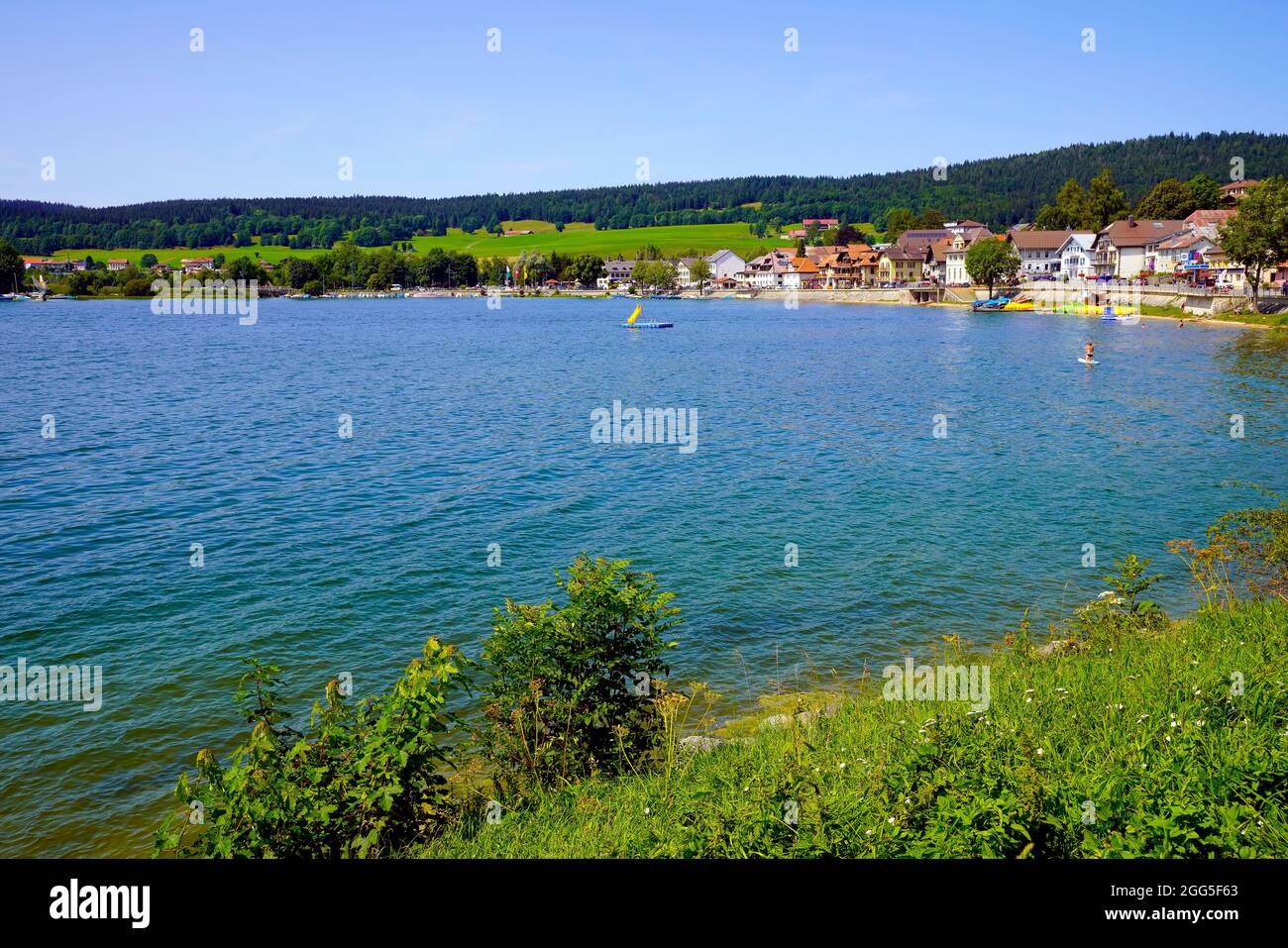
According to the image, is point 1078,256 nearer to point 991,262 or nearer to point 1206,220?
point 1206,220

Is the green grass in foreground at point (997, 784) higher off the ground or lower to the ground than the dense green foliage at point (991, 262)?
lower

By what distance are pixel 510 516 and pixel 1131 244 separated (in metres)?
154

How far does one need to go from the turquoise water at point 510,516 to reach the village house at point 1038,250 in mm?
114833

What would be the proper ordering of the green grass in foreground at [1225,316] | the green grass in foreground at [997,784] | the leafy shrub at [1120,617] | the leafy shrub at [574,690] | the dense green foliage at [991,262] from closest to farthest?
the green grass in foreground at [997,784], the leafy shrub at [574,690], the leafy shrub at [1120,617], the green grass in foreground at [1225,316], the dense green foliage at [991,262]

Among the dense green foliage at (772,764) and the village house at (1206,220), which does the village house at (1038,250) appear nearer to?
the village house at (1206,220)

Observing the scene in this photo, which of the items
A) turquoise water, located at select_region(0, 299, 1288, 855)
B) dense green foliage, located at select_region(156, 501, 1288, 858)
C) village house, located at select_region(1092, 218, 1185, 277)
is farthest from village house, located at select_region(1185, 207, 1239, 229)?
dense green foliage, located at select_region(156, 501, 1288, 858)

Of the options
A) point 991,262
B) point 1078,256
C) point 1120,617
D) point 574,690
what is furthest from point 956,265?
point 574,690

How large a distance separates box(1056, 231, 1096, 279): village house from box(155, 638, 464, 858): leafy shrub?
171 m

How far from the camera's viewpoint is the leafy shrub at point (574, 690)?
1085 cm

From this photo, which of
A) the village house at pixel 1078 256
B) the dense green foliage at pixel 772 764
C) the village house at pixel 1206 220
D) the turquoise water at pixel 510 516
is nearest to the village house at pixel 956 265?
the village house at pixel 1078 256

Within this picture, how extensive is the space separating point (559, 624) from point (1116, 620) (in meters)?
9.74

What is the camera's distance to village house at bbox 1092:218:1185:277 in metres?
147

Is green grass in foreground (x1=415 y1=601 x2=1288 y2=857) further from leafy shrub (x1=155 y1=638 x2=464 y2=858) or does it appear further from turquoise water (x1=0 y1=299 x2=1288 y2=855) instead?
turquoise water (x1=0 y1=299 x2=1288 y2=855)

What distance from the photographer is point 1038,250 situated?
575 feet
